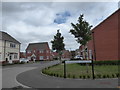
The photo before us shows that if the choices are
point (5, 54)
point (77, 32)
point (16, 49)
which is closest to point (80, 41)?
point (77, 32)

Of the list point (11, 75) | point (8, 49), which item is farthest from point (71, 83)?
point (8, 49)

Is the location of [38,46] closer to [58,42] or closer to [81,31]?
[58,42]

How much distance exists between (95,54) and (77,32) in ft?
41.0

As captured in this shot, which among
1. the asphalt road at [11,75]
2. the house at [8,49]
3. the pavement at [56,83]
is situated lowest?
the asphalt road at [11,75]

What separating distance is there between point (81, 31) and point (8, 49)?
27.2 m

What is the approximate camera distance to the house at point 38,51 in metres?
68.9

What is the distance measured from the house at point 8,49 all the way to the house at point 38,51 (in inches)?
1086

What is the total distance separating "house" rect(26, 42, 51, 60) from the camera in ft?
226

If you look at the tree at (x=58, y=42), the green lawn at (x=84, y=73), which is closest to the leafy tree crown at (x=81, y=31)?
the green lawn at (x=84, y=73)

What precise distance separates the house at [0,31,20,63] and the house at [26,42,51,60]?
27596 millimetres

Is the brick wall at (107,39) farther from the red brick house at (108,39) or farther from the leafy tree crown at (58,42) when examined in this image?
the leafy tree crown at (58,42)

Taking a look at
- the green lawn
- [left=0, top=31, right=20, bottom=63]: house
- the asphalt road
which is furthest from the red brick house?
[left=0, top=31, right=20, bottom=63]: house

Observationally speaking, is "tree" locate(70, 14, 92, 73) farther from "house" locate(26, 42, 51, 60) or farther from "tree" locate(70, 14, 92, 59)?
"house" locate(26, 42, 51, 60)

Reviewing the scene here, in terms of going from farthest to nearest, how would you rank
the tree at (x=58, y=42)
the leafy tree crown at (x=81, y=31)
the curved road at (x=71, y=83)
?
the tree at (x=58, y=42)
the leafy tree crown at (x=81, y=31)
the curved road at (x=71, y=83)
